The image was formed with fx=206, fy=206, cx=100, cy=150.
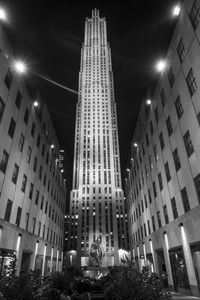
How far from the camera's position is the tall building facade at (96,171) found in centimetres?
10581

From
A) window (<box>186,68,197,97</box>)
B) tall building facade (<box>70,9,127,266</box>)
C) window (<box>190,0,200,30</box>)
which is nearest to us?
window (<box>190,0,200,30</box>)

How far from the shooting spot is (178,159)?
21.5 metres

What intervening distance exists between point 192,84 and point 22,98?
19269mm

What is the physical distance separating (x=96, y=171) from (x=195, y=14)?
10822 centimetres

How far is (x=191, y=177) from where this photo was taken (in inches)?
729

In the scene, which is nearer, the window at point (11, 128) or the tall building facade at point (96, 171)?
Result: the window at point (11, 128)

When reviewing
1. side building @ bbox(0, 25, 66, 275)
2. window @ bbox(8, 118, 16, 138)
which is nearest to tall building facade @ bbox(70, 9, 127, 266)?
side building @ bbox(0, 25, 66, 275)

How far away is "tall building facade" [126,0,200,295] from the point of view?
17.7 metres

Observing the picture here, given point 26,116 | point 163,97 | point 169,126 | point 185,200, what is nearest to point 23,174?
point 26,116

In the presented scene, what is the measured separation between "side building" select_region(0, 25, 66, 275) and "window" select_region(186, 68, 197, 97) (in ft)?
58.1

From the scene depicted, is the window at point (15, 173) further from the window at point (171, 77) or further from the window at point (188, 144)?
the window at point (171, 77)

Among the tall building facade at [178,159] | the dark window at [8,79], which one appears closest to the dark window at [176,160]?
the tall building facade at [178,159]

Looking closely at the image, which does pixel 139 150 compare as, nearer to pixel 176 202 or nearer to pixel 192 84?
pixel 176 202

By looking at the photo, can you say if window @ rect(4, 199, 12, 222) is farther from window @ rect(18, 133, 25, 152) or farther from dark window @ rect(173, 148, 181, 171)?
dark window @ rect(173, 148, 181, 171)
